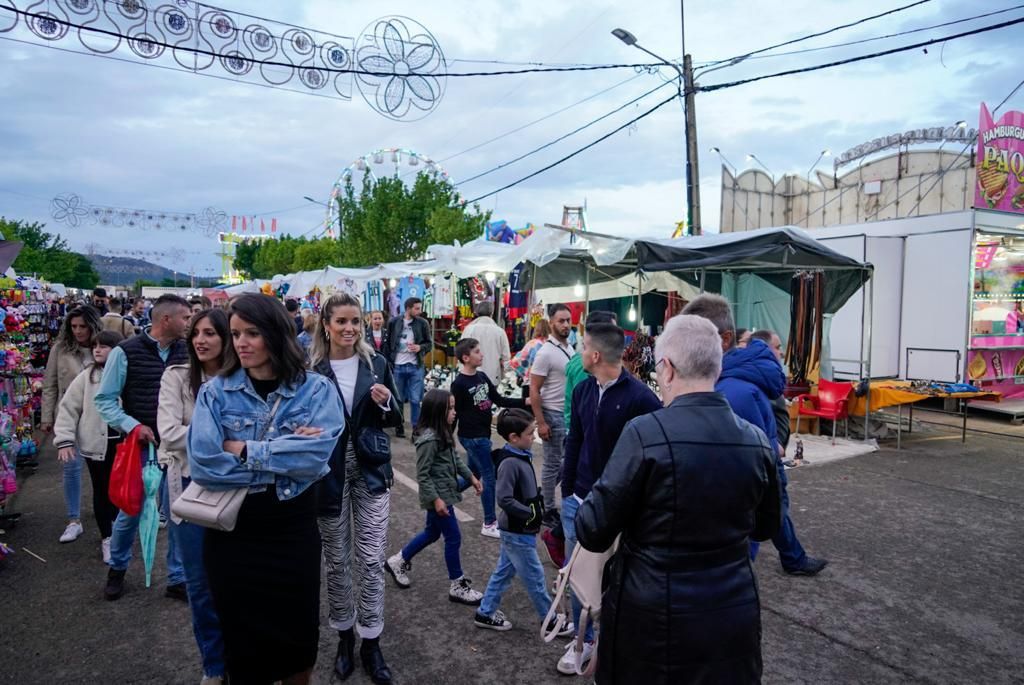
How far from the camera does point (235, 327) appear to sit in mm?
2383

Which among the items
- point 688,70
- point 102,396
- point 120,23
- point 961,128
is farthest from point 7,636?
point 961,128

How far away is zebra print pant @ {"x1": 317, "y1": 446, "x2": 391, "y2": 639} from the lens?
3236 millimetres

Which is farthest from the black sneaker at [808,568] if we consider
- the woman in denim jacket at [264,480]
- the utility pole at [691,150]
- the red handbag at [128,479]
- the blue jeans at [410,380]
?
the utility pole at [691,150]

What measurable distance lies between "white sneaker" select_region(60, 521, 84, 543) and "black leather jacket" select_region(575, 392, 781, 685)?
5.02 metres

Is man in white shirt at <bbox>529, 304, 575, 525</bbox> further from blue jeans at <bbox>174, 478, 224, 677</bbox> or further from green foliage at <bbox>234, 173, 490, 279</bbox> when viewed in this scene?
green foliage at <bbox>234, 173, 490, 279</bbox>

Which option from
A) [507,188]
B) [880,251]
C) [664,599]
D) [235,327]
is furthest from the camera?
[507,188]

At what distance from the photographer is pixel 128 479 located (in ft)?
12.3

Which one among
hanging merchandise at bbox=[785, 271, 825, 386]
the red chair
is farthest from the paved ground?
hanging merchandise at bbox=[785, 271, 825, 386]

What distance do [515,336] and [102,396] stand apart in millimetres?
7531

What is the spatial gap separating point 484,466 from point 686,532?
351cm

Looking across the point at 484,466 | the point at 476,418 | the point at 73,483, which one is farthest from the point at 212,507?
the point at 73,483

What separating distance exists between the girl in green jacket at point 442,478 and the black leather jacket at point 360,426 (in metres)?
0.67

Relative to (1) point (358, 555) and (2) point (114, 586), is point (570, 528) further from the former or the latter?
(2) point (114, 586)

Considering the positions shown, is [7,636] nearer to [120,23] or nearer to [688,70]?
[120,23]
